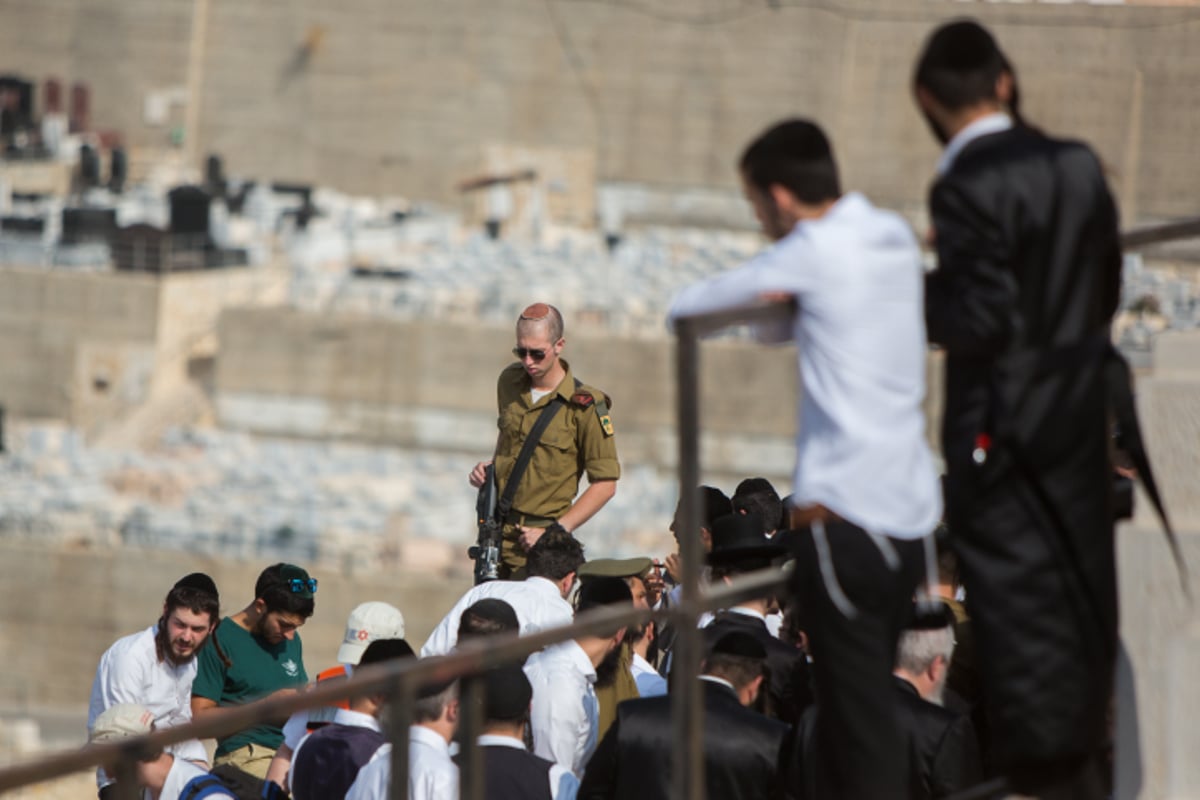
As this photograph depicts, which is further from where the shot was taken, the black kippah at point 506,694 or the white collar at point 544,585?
the white collar at point 544,585

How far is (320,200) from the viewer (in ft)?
128

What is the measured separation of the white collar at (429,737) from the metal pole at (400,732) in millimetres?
1350

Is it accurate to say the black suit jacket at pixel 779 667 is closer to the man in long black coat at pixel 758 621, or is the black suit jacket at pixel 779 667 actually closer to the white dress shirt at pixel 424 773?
the man in long black coat at pixel 758 621

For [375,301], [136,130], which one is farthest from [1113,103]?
[136,130]

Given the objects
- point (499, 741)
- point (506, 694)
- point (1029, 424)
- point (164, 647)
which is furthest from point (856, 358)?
point (164, 647)

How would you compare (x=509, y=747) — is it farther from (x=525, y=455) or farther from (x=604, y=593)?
(x=525, y=455)

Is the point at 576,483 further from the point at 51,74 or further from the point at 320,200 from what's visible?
the point at 51,74

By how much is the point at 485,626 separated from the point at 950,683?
3.73 ft

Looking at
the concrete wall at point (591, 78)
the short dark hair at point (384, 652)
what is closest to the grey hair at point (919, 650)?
the short dark hair at point (384, 652)

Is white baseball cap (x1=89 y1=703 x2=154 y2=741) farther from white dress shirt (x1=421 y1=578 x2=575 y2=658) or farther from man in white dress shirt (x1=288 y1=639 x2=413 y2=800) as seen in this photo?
white dress shirt (x1=421 y1=578 x2=575 y2=658)

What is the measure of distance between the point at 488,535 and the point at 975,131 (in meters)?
3.34

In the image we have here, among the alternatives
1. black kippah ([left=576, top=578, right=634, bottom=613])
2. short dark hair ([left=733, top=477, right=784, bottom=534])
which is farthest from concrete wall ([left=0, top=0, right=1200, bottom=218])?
black kippah ([left=576, top=578, right=634, bottom=613])

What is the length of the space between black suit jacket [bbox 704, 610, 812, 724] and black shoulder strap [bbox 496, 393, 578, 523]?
4.96 feet

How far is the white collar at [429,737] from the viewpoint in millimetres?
4094
